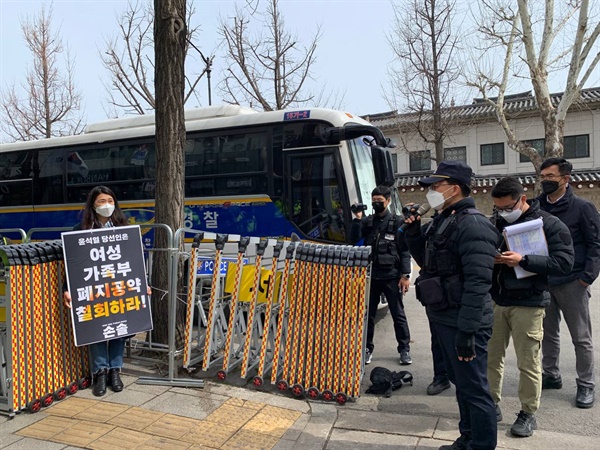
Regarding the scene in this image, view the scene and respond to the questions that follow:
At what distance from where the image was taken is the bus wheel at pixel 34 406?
12.9 feet

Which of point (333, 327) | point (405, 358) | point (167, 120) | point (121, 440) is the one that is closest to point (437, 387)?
point (405, 358)

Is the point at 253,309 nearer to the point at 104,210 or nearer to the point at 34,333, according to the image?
the point at 104,210

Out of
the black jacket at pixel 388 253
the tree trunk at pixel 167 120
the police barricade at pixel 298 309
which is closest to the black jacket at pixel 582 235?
the black jacket at pixel 388 253

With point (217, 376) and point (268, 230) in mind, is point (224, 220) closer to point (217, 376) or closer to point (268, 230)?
point (268, 230)

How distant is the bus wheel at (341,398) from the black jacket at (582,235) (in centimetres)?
196

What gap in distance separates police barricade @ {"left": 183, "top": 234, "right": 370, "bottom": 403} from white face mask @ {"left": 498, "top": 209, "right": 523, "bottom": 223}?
1.12 metres

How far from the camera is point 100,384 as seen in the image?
4.38 metres

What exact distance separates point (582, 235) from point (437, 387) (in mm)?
1801

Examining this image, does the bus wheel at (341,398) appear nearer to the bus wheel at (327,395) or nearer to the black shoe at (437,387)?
the bus wheel at (327,395)

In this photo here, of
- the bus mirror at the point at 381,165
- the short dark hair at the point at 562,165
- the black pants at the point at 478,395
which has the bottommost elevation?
the black pants at the point at 478,395

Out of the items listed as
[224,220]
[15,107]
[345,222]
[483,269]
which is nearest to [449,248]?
[483,269]

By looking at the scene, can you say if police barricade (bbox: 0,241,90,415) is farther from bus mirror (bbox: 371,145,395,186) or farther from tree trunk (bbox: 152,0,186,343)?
bus mirror (bbox: 371,145,395,186)

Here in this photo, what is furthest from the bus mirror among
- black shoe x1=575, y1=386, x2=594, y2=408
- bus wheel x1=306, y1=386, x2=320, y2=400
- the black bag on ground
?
black shoe x1=575, y1=386, x2=594, y2=408

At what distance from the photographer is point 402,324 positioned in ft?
17.8
